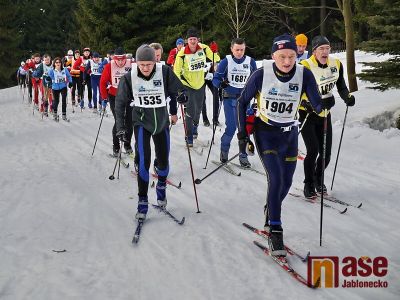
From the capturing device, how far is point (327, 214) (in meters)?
5.91

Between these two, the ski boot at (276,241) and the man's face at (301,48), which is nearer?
the ski boot at (276,241)

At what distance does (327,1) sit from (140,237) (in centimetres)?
3610

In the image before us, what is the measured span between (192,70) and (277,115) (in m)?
5.25

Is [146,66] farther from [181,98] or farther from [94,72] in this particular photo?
[94,72]

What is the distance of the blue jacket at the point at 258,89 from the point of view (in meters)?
4.73

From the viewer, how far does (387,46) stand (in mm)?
9945

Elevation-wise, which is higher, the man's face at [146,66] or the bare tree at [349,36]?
the bare tree at [349,36]

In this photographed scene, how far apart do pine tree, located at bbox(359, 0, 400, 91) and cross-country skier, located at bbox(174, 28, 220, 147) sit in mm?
4079

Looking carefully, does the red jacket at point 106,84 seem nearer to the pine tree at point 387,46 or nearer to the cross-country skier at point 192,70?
the cross-country skier at point 192,70

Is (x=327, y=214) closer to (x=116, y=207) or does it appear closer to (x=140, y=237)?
(x=140, y=237)

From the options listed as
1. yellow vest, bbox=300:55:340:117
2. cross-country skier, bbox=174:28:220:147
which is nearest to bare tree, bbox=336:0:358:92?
cross-country skier, bbox=174:28:220:147

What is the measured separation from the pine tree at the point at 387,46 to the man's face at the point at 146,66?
6560 millimetres

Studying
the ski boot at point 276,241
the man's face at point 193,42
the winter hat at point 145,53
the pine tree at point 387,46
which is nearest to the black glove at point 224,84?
the man's face at point 193,42

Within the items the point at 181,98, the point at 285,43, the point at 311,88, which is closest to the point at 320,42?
the point at 311,88
